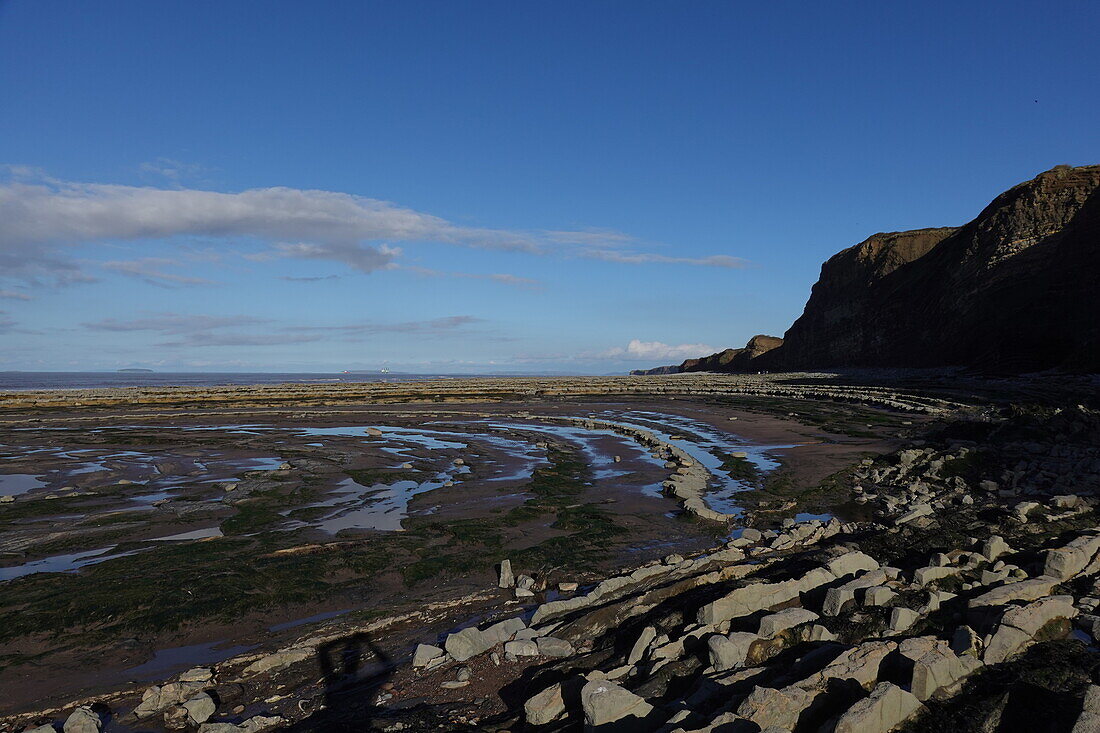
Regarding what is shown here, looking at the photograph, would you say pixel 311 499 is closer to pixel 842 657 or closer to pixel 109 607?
pixel 109 607

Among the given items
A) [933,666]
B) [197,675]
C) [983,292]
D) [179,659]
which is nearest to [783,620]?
[933,666]

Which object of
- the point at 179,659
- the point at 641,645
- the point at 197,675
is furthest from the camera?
the point at 179,659

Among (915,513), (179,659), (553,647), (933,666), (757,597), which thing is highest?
(933,666)

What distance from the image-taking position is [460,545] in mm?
11656

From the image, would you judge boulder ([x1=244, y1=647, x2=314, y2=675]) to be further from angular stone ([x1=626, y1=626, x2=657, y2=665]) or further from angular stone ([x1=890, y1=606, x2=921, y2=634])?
angular stone ([x1=890, y1=606, x2=921, y2=634])

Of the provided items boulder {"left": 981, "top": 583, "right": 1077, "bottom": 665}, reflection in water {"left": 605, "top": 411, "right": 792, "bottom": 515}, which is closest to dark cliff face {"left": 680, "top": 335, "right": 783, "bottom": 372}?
reflection in water {"left": 605, "top": 411, "right": 792, "bottom": 515}

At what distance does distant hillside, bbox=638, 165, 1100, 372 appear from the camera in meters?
53.3

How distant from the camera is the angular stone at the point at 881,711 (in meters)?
4.59

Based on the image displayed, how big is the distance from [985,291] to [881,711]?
249 feet

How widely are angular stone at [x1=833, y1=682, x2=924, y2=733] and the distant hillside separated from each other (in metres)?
51.9

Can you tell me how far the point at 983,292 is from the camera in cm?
6638

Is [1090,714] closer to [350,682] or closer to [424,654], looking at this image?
[424,654]

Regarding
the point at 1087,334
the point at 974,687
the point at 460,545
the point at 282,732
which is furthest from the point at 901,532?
the point at 1087,334

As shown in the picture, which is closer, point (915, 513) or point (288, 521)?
point (915, 513)
